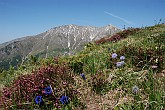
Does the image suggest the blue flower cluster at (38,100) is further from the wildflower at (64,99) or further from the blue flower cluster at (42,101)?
the wildflower at (64,99)

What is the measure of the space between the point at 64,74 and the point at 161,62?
238 centimetres

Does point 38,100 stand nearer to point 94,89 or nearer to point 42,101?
point 42,101

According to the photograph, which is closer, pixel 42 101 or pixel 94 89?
pixel 42 101

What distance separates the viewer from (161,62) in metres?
6.32

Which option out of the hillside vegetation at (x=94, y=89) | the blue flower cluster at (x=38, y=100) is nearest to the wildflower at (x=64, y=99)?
the hillside vegetation at (x=94, y=89)

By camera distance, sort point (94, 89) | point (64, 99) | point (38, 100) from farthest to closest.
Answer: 1. point (94, 89)
2. point (38, 100)
3. point (64, 99)

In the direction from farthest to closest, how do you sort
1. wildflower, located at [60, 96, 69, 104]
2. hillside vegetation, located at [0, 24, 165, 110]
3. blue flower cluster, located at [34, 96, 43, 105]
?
1. blue flower cluster, located at [34, 96, 43, 105]
2. wildflower, located at [60, 96, 69, 104]
3. hillside vegetation, located at [0, 24, 165, 110]

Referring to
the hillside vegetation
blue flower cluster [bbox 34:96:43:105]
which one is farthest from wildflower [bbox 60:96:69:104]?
blue flower cluster [bbox 34:96:43:105]

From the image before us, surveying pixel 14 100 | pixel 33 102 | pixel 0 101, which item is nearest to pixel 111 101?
pixel 33 102

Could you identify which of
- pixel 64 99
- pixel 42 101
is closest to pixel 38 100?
pixel 42 101

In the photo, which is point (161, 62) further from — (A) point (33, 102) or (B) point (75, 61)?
(A) point (33, 102)

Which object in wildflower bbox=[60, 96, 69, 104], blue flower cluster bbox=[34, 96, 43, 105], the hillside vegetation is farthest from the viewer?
blue flower cluster bbox=[34, 96, 43, 105]

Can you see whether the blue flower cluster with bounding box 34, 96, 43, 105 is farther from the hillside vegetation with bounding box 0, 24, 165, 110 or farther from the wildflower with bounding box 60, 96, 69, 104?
the wildflower with bounding box 60, 96, 69, 104

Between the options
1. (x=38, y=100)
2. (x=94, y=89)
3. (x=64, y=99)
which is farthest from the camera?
(x=94, y=89)
